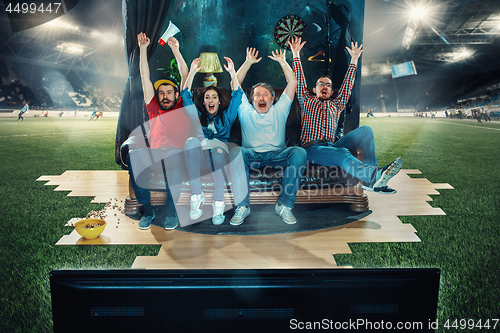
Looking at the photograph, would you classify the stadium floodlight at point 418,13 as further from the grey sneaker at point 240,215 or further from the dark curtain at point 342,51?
the grey sneaker at point 240,215

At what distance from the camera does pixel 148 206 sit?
229cm

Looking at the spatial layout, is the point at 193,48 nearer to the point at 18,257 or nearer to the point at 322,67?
the point at 322,67

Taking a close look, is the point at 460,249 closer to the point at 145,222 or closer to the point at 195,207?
the point at 195,207

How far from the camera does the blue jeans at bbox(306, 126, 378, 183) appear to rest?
7.39 feet

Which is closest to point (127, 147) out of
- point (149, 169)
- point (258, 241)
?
point (149, 169)

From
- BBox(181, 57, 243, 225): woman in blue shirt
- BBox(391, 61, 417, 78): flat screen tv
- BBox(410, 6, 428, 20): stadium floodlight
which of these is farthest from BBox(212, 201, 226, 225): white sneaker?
BBox(391, 61, 417, 78): flat screen tv

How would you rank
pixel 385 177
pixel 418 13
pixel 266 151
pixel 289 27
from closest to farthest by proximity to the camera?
1. pixel 385 177
2. pixel 266 151
3. pixel 289 27
4. pixel 418 13

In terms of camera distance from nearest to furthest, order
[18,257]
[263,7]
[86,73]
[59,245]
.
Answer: [18,257] < [59,245] < [263,7] < [86,73]

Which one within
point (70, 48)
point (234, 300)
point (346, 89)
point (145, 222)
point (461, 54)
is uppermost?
point (70, 48)

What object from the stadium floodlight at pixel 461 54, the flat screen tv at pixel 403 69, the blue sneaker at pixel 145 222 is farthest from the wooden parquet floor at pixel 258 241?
the flat screen tv at pixel 403 69

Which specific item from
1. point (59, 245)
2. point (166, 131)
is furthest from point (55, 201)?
point (166, 131)

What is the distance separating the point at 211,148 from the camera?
2.25 meters

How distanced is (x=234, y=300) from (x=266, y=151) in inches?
67.1

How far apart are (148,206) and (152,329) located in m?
1.60
